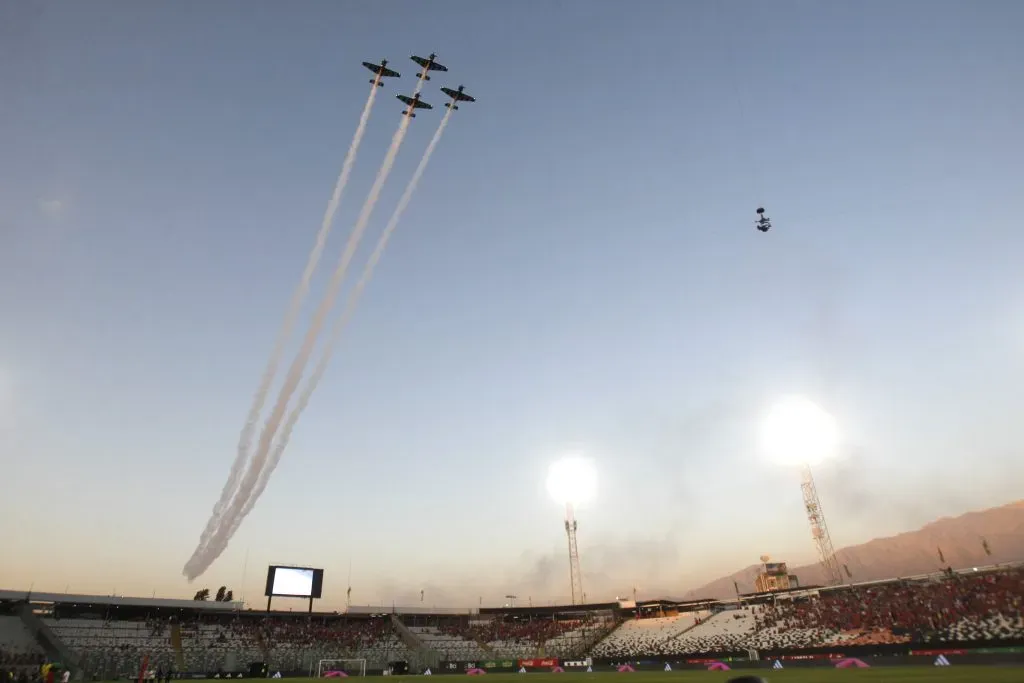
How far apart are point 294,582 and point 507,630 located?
3508 centimetres

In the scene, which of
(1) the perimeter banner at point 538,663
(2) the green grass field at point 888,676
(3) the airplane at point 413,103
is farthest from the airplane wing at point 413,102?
(1) the perimeter banner at point 538,663

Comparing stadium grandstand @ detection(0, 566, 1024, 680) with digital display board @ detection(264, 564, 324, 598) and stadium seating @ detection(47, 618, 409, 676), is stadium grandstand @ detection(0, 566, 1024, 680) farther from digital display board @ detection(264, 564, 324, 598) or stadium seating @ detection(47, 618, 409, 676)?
digital display board @ detection(264, 564, 324, 598)

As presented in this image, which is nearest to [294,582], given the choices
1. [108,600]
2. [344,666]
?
[344,666]

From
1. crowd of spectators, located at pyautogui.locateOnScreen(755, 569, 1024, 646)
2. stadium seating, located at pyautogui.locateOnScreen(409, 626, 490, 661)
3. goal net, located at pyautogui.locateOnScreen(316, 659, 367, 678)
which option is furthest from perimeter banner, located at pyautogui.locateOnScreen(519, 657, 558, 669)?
crowd of spectators, located at pyautogui.locateOnScreen(755, 569, 1024, 646)

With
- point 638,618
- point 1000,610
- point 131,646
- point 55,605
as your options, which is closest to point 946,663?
point 1000,610

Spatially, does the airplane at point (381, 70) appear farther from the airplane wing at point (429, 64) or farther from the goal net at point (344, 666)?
the goal net at point (344, 666)

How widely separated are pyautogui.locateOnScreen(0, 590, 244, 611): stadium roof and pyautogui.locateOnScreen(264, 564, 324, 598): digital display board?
10172mm

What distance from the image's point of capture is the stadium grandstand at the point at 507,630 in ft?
192

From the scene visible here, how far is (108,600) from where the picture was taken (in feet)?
264

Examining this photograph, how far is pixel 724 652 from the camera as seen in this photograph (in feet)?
212

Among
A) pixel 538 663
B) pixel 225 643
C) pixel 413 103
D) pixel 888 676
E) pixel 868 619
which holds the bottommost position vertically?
pixel 888 676

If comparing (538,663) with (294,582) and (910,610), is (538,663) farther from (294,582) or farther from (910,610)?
(910,610)

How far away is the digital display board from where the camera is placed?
86312 millimetres

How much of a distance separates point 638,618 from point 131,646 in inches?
Answer: 2870
